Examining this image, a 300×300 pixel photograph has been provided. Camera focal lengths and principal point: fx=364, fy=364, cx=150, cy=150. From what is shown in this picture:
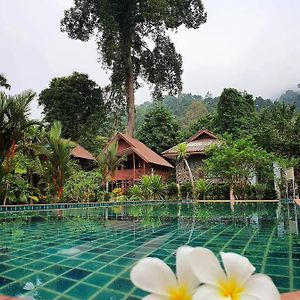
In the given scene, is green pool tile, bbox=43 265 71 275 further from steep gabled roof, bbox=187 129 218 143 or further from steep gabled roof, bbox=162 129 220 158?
steep gabled roof, bbox=187 129 218 143

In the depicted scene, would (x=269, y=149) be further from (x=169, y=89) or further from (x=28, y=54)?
(x=28, y=54)

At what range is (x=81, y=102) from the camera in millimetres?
23422

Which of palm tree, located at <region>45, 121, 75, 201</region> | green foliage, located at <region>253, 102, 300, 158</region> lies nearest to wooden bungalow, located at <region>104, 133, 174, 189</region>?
green foliage, located at <region>253, 102, 300, 158</region>

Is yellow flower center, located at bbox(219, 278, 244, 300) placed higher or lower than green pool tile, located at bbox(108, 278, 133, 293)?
higher

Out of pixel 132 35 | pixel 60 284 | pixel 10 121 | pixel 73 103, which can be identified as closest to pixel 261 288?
pixel 60 284

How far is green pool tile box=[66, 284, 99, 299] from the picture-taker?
2.04 metres

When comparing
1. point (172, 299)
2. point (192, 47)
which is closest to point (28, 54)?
point (192, 47)

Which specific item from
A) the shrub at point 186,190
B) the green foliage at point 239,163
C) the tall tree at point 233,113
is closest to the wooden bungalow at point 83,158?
the shrub at point 186,190

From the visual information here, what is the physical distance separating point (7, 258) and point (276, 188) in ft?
39.9

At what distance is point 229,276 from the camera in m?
0.43

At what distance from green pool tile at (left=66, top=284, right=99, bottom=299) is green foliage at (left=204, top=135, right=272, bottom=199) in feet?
37.4

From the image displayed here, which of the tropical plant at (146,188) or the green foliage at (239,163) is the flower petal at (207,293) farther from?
the tropical plant at (146,188)

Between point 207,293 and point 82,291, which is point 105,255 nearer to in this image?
point 82,291

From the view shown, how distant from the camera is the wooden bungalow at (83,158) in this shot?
18.4 metres
